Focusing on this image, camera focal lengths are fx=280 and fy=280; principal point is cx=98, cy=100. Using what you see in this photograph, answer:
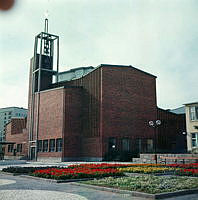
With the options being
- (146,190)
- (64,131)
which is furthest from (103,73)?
(146,190)

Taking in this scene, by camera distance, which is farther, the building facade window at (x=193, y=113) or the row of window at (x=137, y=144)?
the row of window at (x=137, y=144)

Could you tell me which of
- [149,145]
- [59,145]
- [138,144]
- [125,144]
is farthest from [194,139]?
[59,145]

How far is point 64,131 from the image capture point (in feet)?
135

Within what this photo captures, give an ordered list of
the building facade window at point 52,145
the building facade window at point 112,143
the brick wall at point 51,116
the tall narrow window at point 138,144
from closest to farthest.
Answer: the building facade window at point 112,143 → the tall narrow window at point 138,144 → the brick wall at point 51,116 → the building facade window at point 52,145

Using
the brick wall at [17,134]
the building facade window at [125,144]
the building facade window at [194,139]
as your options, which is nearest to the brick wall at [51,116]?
the brick wall at [17,134]

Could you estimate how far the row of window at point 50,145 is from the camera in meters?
42.2

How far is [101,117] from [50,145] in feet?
34.5

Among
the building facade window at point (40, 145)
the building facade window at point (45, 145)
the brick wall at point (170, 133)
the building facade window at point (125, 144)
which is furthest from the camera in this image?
the building facade window at point (40, 145)

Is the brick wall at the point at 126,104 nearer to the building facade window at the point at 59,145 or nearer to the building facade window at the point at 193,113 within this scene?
the building facade window at the point at 193,113

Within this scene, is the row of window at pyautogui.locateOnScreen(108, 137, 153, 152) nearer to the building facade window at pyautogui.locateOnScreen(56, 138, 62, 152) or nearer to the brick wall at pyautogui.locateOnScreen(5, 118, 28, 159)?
the building facade window at pyautogui.locateOnScreen(56, 138, 62, 152)

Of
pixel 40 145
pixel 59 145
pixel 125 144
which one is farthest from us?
pixel 40 145

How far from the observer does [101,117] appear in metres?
39.0

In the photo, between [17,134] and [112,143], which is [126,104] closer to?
[112,143]

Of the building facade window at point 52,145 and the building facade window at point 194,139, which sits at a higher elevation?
the building facade window at point 194,139
